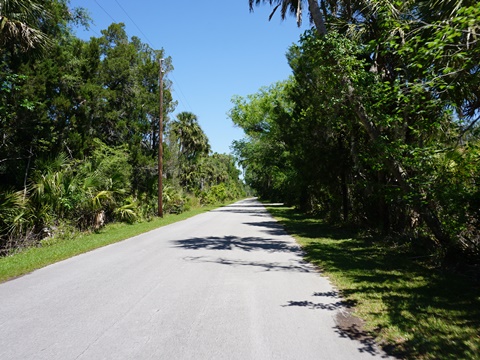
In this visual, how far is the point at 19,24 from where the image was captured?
34.4ft

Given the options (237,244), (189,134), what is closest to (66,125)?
(237,244)

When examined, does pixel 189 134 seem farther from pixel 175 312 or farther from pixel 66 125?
pixel 175 312

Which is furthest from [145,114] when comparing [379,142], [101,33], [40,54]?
[379,142]

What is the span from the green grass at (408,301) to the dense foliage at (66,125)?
1067 centimetres

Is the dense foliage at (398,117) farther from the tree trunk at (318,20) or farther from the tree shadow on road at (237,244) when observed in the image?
the tree shadow on road at (237,244)

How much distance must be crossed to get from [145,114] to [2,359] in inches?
989

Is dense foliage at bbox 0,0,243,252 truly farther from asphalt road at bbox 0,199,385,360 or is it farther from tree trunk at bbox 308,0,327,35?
tree trunk at bbox 308,0,327,35

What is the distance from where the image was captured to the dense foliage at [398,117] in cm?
575

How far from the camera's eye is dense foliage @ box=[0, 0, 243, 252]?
12469 mm

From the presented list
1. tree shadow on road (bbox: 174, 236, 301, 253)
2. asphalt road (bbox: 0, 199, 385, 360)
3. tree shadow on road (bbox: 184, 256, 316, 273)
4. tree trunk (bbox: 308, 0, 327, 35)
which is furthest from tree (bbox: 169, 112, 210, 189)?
asphalt road (bbox: 0, 199, 385, 360)

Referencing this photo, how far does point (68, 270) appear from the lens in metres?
7.83

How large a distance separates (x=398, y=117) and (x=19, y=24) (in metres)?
11.1

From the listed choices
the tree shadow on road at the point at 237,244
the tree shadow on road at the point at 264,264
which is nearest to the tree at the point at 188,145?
the tree shadow on road at the point at 237,244

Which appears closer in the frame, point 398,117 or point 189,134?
point 398,117
